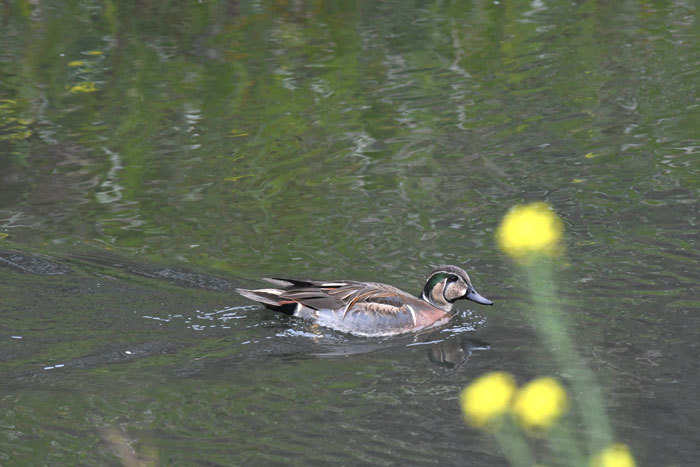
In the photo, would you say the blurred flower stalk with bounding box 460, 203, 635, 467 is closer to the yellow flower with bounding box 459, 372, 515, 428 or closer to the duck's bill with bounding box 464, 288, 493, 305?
the yellow flower with bounding box 459, 372, 515, 428

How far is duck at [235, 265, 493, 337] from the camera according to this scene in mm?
9023

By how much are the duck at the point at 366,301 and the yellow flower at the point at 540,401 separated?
1.16 metres

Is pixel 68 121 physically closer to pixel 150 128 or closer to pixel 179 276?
pixel 150 128

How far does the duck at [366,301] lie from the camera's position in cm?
902

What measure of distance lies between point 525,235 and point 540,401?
4.37m

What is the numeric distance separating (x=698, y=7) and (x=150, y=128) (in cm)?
1048

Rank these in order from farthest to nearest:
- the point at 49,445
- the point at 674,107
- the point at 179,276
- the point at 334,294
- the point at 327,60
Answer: the point at 327,60
the point at 674,107
the point at 179,276
the point at 334,294
the point at 49,445

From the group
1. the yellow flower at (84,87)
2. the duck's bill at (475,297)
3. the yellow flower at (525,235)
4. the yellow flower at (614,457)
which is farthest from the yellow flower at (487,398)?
the yellow flower at (84,87)

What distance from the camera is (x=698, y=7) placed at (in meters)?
19.6

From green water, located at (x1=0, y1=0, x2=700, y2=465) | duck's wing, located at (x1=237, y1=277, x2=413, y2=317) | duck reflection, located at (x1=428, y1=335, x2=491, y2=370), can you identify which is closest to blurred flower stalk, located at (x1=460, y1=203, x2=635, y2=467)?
green water, located at (x1=0, y1=0, x2=700, y2=465)

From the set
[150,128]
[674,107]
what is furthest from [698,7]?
[150,128]

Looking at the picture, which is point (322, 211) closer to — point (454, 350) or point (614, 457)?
point (454, 350)

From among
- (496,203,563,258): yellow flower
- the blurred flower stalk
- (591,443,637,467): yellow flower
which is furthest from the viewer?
(496,203,563,258): yellow flower

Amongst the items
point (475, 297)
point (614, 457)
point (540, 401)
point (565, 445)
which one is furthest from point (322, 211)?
point (614, 457)
